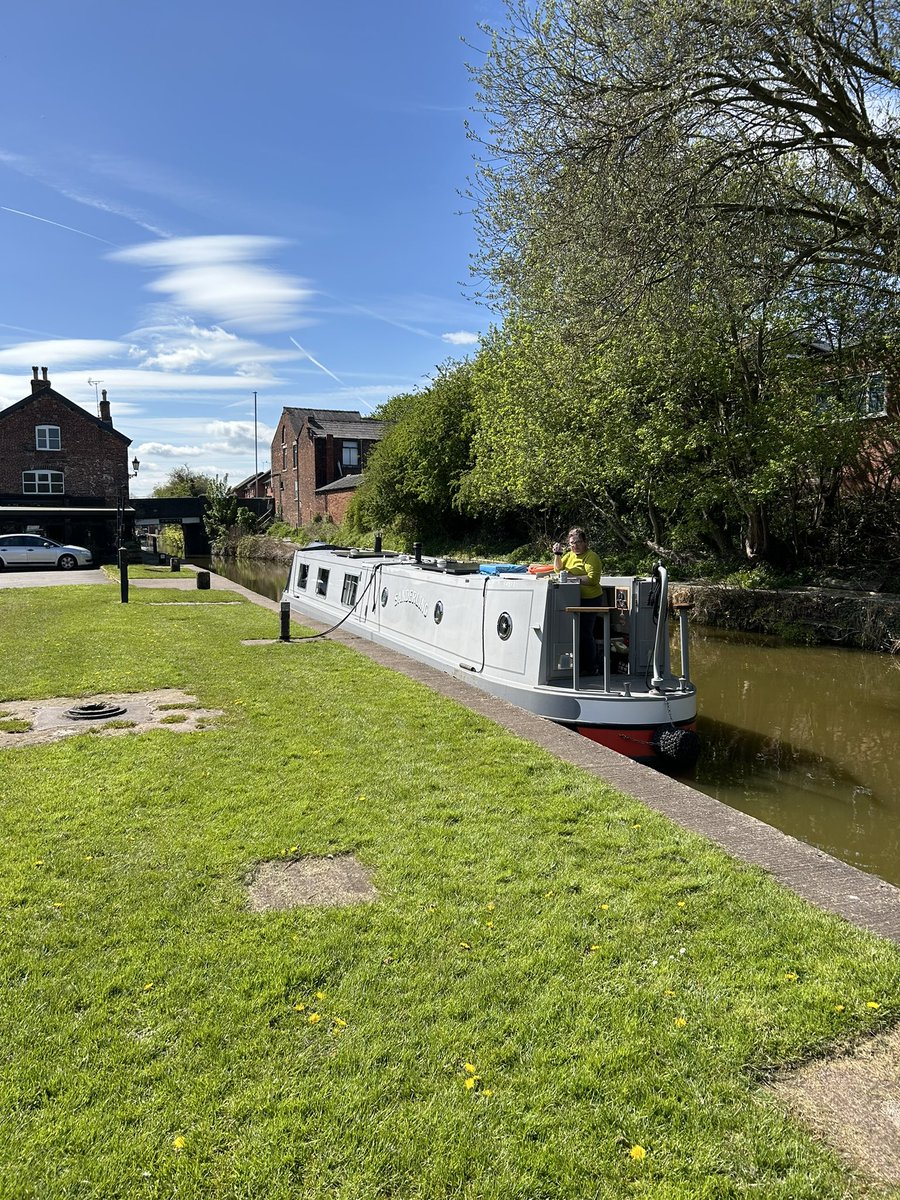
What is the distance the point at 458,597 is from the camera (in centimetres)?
948

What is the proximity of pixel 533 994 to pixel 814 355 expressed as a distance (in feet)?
54.0

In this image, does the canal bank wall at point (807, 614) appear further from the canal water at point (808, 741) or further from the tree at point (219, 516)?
the tree at point (219, 516)

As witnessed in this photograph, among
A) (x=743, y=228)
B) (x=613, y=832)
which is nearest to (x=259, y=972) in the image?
(x=613, y=832)

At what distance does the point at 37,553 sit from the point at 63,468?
9.89m

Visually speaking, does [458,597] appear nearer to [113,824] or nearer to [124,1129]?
[113,824]

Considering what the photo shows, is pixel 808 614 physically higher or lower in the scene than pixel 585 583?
lower

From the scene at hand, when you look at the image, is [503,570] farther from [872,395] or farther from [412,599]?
[872,395]

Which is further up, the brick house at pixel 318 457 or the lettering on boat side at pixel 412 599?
the brick house at pixel 318 457

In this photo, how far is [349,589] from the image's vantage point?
13359 millimetres

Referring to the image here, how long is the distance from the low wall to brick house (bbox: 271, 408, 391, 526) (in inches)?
1101

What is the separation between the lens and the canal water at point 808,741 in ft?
21.6

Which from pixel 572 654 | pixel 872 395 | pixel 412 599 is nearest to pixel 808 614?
pixel 872 395

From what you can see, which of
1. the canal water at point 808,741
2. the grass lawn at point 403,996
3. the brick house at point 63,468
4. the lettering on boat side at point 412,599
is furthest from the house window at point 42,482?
the grass lawn at point 403,996

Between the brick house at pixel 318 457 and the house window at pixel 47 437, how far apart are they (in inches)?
526
